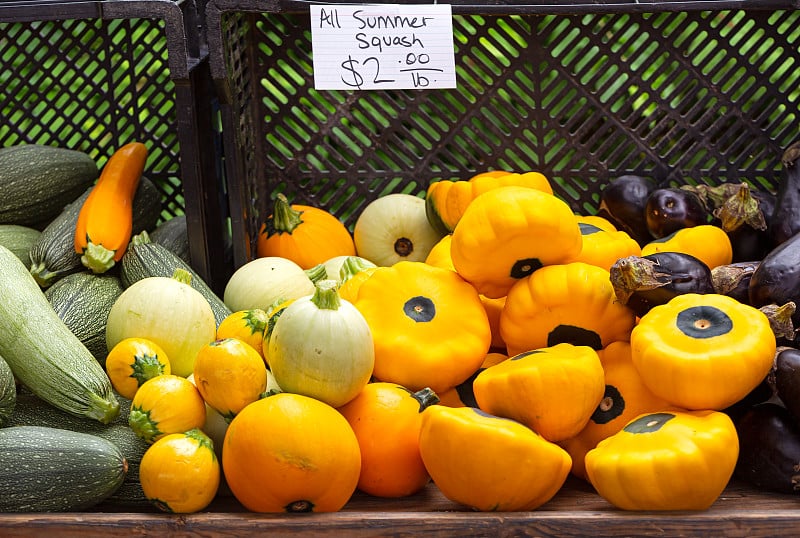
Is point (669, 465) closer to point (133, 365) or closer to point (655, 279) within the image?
point (655, 279)

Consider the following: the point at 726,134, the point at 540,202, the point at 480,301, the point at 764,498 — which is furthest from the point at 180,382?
the point at 726,134

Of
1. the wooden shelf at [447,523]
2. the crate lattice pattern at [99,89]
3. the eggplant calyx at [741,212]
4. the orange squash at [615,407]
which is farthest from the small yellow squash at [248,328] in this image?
the eggplant calyx at [741,212]

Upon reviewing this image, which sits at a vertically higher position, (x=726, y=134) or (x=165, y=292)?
(x=726, y=134)

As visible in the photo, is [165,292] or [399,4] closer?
[165,292]

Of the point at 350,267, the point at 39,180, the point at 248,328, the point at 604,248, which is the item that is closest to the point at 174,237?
the point at 39,180

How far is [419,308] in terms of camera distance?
144 cm

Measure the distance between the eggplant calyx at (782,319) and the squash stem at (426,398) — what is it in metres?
0.54

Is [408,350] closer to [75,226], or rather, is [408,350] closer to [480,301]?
[480,301]

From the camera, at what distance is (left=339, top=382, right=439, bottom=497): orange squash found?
129cm

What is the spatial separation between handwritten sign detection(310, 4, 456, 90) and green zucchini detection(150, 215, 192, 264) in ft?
1.77

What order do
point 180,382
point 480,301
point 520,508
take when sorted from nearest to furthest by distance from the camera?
point 520,508
point 180,382
point 480,301

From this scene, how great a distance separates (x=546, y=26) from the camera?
191cm

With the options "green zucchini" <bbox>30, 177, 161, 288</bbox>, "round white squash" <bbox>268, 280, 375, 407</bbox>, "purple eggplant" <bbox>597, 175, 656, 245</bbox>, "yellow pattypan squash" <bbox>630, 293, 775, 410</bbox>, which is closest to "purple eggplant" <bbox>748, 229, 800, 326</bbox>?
"yellow pattypan squash" <bbox>630, 293, 775, 410</bbox>

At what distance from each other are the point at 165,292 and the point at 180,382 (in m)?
0.28
